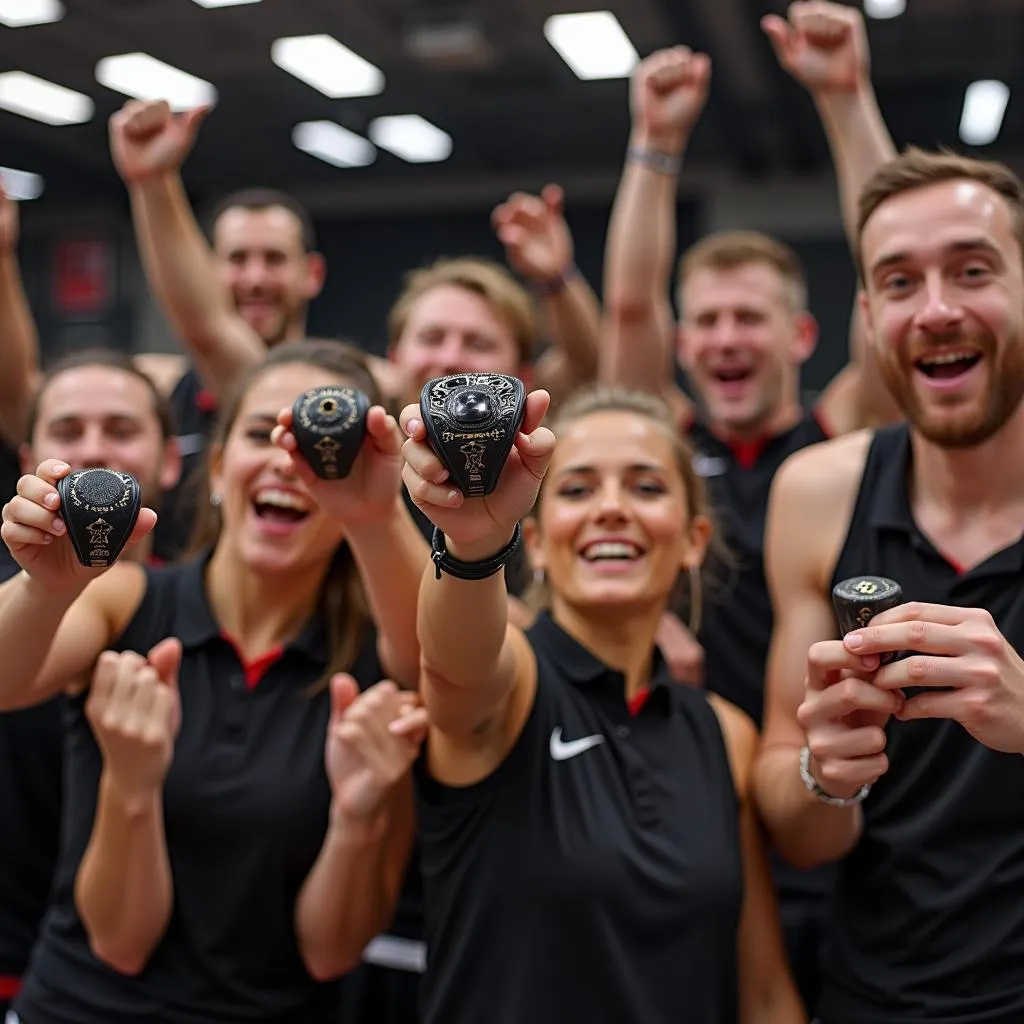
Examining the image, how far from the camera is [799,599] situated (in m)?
1.97

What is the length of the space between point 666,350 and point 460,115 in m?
5.69

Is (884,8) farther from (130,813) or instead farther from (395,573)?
(130,813)

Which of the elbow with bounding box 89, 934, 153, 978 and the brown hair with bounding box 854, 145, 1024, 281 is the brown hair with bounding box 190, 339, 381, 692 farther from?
the brown hair with bounding box 854, 145, 1024, 281

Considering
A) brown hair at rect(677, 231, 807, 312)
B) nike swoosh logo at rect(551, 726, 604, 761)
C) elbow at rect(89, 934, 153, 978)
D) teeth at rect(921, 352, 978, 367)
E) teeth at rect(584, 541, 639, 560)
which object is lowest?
elbow at rect(89, 934, 153, 978)

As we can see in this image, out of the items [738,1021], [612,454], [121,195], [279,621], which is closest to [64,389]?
[279,621]

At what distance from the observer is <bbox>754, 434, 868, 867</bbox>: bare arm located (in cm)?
180

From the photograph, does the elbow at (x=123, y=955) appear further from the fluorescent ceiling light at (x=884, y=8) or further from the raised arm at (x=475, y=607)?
the fluorescent ceiling light at (x=884, y=8)

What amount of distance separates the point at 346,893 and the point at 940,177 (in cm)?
146

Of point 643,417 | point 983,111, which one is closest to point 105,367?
point 643,417

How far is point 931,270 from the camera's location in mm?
1774

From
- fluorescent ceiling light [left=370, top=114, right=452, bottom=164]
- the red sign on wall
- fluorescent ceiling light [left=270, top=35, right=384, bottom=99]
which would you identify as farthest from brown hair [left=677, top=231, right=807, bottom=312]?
the red sign on wall

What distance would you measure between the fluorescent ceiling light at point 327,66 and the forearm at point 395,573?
19.0 ft

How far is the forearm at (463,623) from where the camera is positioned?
137 centimetres

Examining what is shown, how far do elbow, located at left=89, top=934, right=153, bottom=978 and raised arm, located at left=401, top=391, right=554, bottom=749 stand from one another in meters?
0.62
